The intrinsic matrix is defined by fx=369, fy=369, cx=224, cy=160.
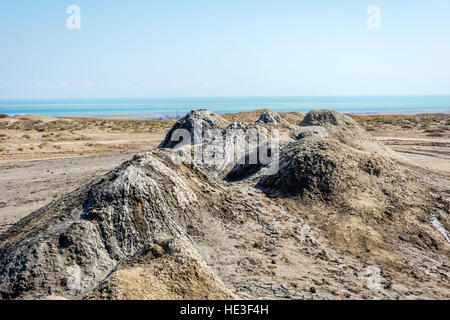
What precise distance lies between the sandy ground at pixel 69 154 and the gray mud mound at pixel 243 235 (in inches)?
170

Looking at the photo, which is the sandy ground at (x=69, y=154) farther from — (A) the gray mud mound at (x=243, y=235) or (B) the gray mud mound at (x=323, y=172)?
(B) the gray mud mound at (x=323, y=172)

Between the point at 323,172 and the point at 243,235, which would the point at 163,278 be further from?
the point at 323,172

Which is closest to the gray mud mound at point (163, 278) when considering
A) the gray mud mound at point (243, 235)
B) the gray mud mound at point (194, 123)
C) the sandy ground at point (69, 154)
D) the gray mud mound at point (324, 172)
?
the gray mud mound at point (243, 235)

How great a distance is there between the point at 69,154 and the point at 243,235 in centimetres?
1588

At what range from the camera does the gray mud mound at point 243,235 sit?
14.9 ft

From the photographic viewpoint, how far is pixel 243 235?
630cm

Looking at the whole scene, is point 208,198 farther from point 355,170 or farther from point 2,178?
point 2,178

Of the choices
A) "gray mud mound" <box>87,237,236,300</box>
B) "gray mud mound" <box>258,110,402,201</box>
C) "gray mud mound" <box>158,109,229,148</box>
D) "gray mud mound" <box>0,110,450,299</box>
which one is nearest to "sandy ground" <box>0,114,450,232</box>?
"gray mud mound" <box>158,109,229,148</box>

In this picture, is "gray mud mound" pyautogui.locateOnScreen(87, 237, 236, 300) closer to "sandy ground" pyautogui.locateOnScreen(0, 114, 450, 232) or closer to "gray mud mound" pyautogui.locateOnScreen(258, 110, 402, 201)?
"gray mud mound" pyautogui.locateOnScreen(258, 110, 402, 201)

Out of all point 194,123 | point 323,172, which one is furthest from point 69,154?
point 323,172

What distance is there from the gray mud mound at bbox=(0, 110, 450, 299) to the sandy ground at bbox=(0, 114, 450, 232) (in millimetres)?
4330

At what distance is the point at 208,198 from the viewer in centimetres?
696
